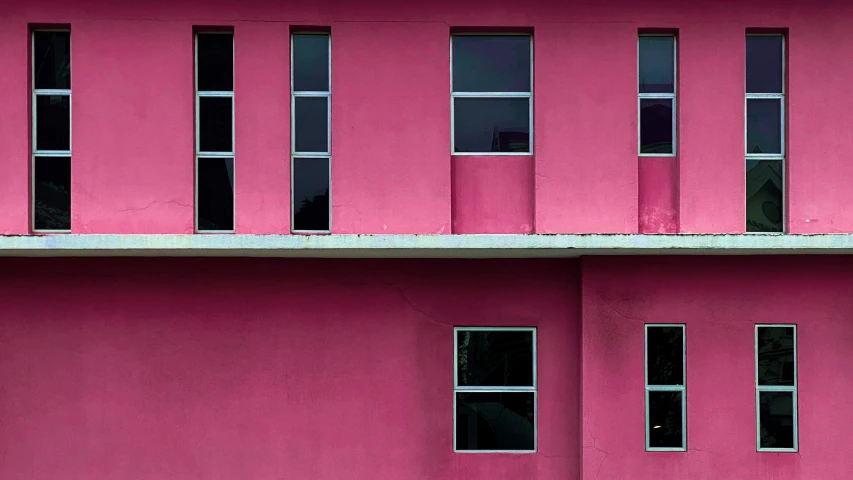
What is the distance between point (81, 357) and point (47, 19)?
3639mm

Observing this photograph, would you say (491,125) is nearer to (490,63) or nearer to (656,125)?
(490,63)

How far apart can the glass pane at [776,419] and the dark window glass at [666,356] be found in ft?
3.03

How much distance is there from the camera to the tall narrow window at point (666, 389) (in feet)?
23.9

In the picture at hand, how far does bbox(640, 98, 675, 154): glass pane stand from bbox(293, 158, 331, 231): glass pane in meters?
3.44

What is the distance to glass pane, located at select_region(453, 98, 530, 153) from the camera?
744 centimetres

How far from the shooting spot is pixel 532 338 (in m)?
7.60

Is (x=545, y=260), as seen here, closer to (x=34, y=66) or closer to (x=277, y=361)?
(x=277, y=361)

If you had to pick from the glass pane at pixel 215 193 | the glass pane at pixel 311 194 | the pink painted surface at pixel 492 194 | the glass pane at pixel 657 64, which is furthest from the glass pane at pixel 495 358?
the glass pane at pixel 657 64

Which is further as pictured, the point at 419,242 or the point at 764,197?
the point at 764,197

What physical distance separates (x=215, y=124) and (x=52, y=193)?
1878mm

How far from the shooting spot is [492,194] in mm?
7320

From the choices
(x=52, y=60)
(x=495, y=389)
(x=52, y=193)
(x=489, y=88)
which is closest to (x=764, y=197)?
(x=489, y=88)

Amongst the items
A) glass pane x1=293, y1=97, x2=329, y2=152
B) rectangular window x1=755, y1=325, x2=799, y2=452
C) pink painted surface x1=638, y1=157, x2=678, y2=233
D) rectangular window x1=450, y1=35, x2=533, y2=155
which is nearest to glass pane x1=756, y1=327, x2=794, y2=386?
rectangular window x1=755, y1=325, x2=799, y2=452

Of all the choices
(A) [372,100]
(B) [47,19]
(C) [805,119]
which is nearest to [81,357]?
(B) [47,19]
